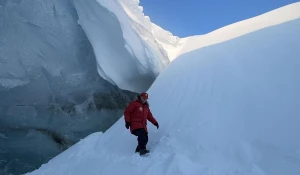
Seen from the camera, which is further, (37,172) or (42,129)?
(42,129)

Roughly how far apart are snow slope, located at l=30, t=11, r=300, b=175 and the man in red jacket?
0.65ft

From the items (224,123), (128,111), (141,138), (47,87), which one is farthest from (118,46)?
(224,123)

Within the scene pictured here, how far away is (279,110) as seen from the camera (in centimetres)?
422

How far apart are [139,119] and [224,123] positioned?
4.23ft

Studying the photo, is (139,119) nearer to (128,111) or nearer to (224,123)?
(128,111)

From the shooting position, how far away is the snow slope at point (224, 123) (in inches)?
152

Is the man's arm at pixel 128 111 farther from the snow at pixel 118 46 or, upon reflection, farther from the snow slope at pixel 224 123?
the snow at pixel 118 46

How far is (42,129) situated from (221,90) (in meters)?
5.48

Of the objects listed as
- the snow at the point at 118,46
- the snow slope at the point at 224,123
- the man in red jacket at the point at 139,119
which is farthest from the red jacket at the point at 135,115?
the snow at the point at 118,46

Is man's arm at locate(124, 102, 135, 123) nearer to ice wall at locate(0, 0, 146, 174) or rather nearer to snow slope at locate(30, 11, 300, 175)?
snow slope at locate(30, 11, 300, 175)

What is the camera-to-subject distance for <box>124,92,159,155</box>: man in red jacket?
4984 millimetres

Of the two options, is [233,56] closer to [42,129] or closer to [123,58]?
[123,58]

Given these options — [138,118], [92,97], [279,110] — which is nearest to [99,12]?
[92,97]

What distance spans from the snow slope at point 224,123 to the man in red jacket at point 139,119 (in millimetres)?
198
